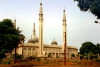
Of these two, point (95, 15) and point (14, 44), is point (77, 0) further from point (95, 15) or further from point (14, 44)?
point (14, 44)

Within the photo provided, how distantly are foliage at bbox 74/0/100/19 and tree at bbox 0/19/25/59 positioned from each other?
45.6 ft

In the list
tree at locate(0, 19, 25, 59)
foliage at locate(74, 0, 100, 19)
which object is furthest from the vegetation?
foliage at locate(74, 0, 100, 19)

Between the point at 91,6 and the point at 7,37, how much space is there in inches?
627

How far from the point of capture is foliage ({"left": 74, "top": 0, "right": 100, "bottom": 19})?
68.1ft

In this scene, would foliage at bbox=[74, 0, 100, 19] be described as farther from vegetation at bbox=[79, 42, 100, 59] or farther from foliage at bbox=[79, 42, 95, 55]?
foliage at bbox=[79, 42, 95, 55]

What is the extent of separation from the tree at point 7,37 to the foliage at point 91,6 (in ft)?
45.6

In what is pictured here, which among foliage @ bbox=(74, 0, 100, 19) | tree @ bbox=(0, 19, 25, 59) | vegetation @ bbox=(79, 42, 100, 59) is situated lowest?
vegetation @ bbox=(79, 42, 100, 59)

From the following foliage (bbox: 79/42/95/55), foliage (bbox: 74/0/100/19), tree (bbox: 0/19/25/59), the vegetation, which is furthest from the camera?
foliage (bbox: 79/42/95/55)

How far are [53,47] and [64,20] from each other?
30.4 m

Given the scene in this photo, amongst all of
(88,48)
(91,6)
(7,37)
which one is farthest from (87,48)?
(91,6)

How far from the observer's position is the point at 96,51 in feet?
216

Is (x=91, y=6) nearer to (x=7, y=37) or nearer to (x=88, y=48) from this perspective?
(x=7, y=37)

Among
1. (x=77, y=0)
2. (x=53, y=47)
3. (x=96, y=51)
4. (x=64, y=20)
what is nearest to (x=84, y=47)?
(x=96, y=51)

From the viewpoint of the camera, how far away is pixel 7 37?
33.2 m
